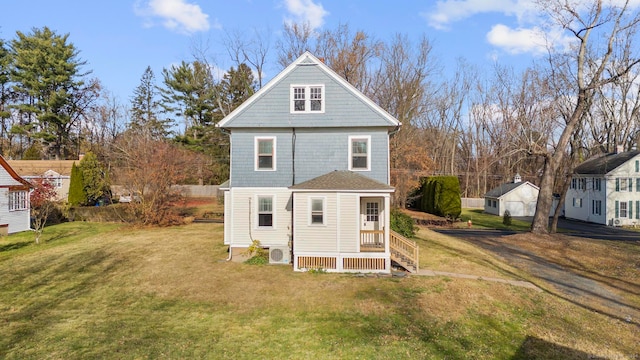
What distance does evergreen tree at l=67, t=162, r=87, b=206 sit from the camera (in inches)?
1259

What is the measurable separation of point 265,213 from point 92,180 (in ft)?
87.9

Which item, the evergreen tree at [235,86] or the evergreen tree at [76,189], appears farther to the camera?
the evergreen tree at [235,86]

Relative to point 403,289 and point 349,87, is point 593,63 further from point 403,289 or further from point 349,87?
point 403,289

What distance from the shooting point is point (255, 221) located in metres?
15.8

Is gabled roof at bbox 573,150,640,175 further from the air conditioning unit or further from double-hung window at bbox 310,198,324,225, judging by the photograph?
the air conditioning unit

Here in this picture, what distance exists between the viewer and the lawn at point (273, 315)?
8.26 m

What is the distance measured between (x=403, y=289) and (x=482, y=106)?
173 feet

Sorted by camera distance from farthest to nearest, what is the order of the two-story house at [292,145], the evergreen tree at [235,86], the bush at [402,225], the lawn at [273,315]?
the evergreen tree at [235,86], the bush at [402,225], the two-story house at [292,145], the lawn at [273,315]

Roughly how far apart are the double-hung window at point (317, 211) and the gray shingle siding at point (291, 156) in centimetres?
169

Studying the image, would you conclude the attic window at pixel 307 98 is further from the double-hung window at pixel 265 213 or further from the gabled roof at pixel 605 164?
the gabled roof at pixel 605 164

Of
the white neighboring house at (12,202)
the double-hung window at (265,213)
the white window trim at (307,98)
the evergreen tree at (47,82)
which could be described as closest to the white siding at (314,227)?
the double-hung window at (265,213)

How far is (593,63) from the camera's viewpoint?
22.7m

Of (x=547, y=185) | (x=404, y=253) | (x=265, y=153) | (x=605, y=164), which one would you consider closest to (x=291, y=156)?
(x=265, y=153)

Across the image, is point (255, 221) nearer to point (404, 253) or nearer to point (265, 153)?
point (265, 153)
